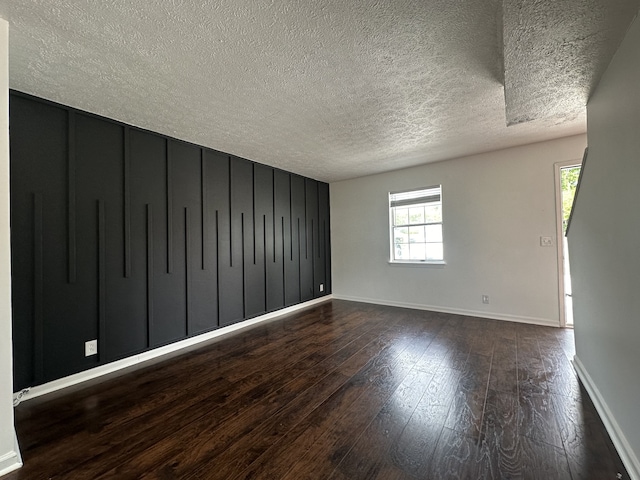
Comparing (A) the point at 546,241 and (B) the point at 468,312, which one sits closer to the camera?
(A) the point at 546,241

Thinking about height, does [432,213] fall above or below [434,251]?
above

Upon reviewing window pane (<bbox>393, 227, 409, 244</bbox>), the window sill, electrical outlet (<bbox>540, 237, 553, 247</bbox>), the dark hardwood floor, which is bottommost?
the dark hardwood floor

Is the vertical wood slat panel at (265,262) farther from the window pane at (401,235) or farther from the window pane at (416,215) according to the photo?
the window pane at (416,215)

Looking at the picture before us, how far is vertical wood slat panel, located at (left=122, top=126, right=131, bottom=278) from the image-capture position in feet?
8.95

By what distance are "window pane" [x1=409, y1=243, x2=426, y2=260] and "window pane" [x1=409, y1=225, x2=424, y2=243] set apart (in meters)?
0.07

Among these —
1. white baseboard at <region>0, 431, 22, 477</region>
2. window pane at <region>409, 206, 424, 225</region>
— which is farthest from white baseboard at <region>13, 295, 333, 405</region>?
window pane at <region>409, 206, 424, 225</region>

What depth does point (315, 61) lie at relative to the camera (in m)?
1.85

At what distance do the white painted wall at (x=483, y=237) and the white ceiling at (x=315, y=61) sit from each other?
936mm

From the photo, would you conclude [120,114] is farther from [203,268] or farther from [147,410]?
[147,410]

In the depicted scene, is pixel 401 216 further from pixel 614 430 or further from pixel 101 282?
pixel 101 282

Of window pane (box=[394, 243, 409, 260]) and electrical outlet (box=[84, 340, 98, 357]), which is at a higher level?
window pane (box=[394, 243, 409, 260])

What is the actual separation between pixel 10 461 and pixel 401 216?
198 inches

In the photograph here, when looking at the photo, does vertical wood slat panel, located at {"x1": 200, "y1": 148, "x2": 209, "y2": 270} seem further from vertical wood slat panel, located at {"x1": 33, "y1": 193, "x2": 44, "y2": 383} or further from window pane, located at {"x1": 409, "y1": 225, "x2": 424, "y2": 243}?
window pane, located at {"x1": 409, "y1": 225, "x2": 424, "y2": 243}

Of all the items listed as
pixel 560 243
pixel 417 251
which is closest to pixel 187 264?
pixel 417 251
